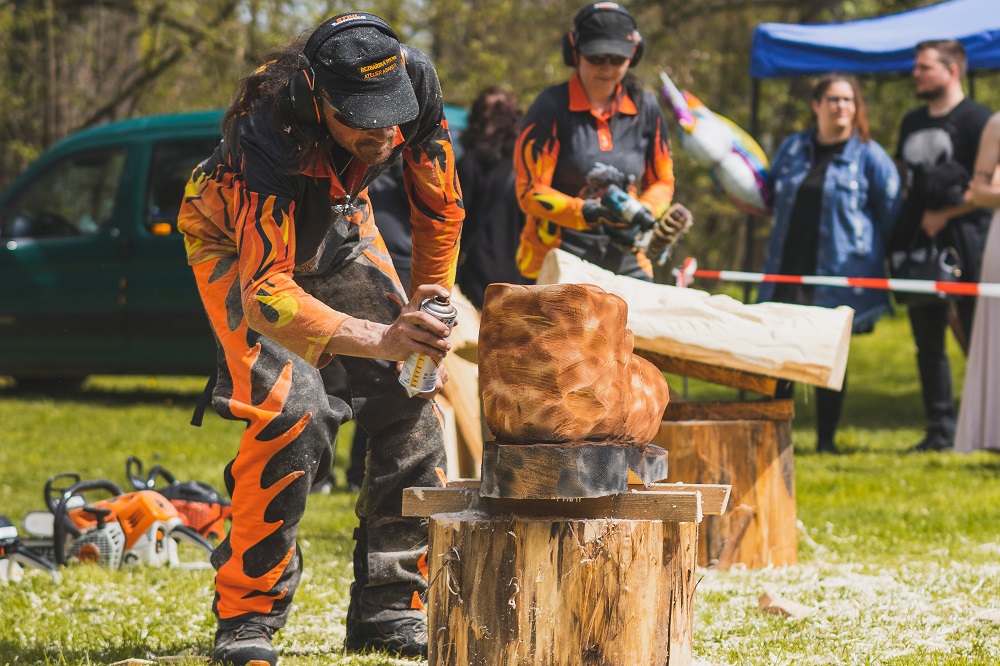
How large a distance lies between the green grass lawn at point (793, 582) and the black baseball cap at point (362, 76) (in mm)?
1359

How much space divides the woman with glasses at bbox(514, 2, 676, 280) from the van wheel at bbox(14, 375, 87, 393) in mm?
7677

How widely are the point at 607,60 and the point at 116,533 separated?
2.86 metres

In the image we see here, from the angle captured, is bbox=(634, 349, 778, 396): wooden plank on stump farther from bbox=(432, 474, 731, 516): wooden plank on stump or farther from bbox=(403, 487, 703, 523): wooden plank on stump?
bbox=(403, 487, 703, 523): wooden plank on stump

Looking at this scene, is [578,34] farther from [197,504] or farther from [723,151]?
[197,504]

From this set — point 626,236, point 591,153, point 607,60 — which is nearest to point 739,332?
point 626,236

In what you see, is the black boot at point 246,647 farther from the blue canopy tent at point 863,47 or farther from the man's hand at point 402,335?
the blue canopy tent at point 863,47

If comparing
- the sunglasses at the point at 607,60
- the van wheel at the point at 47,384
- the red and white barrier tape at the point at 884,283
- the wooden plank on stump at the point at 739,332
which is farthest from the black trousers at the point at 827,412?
the van wheel at the point at 47,384

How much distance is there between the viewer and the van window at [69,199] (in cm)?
1034

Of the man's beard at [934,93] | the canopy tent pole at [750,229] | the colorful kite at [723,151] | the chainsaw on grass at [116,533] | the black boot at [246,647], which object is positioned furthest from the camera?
the canopy tent pole at [750,229]

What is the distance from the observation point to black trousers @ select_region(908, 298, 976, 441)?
797cm

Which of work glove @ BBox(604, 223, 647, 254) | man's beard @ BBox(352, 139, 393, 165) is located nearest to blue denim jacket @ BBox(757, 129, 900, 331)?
work glove @ BBox(604, 223, 647, 254)

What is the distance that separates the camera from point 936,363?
8.04 m

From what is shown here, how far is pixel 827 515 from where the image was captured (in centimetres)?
596

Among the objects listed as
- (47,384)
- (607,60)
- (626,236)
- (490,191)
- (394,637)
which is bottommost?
(47,384)
